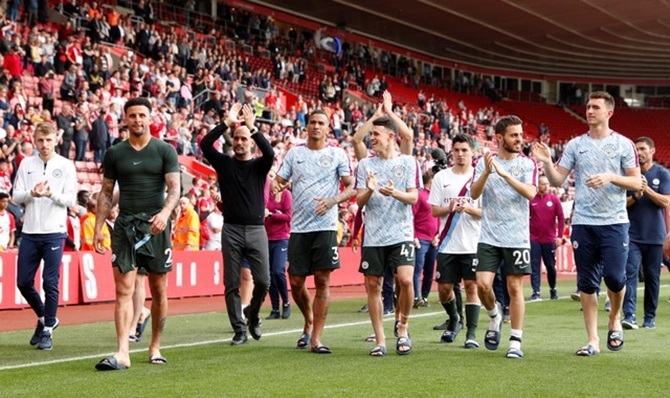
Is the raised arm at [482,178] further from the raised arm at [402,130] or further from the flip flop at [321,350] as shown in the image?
the flip flop at [321,350]

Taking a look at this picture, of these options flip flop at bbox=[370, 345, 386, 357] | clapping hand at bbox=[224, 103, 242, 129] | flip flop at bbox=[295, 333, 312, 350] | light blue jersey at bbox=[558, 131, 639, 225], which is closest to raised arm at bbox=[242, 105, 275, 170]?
clapping hand at bbox=[224, 103, 242, 129]

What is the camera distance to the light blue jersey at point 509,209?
899 centimetres

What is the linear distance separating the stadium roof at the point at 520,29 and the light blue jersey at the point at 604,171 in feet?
112

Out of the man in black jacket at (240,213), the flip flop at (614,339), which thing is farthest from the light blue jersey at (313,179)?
the flip flop at (614,339)

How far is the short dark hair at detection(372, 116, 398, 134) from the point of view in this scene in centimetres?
926

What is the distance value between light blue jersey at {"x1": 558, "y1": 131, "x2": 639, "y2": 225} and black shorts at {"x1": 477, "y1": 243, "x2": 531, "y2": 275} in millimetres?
645

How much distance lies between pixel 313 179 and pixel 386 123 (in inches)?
33.5

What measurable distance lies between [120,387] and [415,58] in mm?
47263

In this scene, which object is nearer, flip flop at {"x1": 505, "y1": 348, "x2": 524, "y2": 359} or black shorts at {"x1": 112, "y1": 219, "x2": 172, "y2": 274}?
black shorts at {"x1": 112, "y1": 219, "x2": 172, "y2": 274}

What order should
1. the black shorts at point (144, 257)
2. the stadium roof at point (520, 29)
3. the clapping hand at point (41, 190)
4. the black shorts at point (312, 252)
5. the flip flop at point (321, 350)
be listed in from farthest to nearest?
the stadium roof at point (520, 29)
the clapping hand at point (41, 190)
the black shorts at point (312, 252)
the flip flop at point (321, 350)
the black shorts at point (144, 257)

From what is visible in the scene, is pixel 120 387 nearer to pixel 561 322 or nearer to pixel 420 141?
pixel 561 322

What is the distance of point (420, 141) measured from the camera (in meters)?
36.3

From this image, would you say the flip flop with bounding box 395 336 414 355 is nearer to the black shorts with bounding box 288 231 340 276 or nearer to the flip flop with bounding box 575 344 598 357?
the black shorts with bounding box 288 231 340 276

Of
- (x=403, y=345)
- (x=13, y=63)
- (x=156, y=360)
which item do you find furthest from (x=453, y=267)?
(x=13, y=63)
